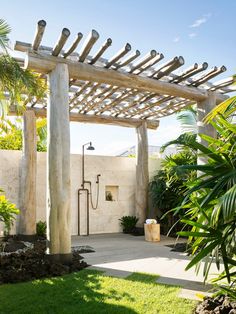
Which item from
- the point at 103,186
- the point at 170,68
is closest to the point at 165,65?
the point at 170,68

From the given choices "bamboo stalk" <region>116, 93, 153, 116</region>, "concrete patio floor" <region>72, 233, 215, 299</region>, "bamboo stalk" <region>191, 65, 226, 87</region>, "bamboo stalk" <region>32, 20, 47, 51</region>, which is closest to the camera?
"concrete patio floor" <region>72, 233, 215, 299</region>

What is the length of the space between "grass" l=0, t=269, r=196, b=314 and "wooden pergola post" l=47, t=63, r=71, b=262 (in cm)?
66

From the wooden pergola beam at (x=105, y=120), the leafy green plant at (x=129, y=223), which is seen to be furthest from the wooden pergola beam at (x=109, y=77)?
the leafy green plant at (x=129, y=223)

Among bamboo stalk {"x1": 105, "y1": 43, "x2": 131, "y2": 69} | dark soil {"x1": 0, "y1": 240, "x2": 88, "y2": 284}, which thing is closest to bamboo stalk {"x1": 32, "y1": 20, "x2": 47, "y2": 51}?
bamboo stalk {"x1": 105, "y1": 43, "x2": 131, "y2": 69}

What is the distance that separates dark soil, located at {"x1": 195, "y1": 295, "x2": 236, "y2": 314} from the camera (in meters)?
2.84

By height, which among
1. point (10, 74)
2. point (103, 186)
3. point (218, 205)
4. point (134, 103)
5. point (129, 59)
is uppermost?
point (129, 59)

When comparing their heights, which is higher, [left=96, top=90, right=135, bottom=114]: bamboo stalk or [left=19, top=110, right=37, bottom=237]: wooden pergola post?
[left=96, top=90, right=135, bottom=114]: bamboo stalk

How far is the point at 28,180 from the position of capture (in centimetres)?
734

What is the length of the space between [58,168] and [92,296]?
1.92m

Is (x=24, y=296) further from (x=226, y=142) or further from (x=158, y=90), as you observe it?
(x=158, y=90)

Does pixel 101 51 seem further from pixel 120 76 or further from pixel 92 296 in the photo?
pixel 92 296

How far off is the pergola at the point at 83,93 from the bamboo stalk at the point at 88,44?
1cm

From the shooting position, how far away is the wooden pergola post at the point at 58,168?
479cm

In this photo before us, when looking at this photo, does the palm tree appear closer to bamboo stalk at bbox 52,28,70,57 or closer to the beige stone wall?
bamboo stalk at bbox 52,28,70,57
